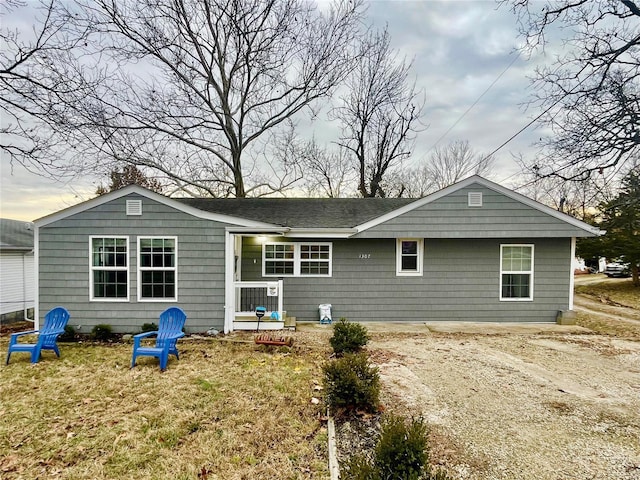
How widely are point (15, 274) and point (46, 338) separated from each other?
8.84 meters

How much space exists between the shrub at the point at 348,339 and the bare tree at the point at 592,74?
8.70 m

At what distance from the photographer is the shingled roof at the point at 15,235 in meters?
11.8

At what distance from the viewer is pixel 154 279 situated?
7672 mm

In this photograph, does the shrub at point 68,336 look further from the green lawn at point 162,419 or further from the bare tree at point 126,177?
the bare tree at point 126,177

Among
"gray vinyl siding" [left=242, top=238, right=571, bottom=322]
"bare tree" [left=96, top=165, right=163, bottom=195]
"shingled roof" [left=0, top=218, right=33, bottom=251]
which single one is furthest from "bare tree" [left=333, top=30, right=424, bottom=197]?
"shingled roof" [left=0, top=218, right=33, bottom=251]

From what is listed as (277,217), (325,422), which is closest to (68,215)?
(277,217)

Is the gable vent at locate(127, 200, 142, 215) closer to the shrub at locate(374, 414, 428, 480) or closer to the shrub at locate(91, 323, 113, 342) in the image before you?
the shrub at locate(91, 323, 113, 342)

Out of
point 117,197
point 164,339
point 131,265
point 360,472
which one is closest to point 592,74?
point 360,472

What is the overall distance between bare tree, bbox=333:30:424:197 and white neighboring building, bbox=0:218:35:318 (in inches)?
641

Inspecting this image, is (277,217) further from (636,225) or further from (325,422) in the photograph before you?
(636,225)

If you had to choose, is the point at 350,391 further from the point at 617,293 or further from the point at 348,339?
the point at 617,293

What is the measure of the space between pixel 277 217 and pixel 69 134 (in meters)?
5.65

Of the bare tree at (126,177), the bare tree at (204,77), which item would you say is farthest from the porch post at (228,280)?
the bare tree at (126,177)

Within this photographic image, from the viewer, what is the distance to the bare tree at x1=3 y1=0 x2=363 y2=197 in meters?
13.3
